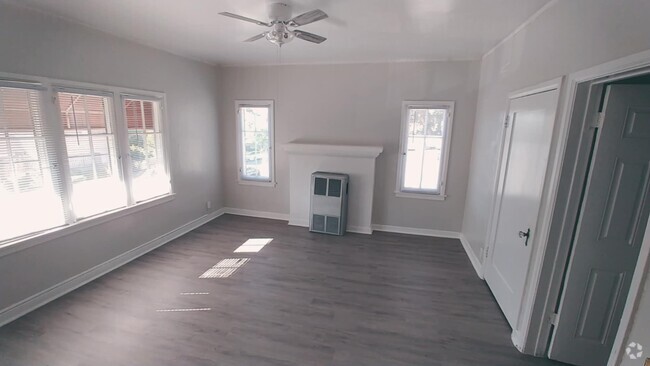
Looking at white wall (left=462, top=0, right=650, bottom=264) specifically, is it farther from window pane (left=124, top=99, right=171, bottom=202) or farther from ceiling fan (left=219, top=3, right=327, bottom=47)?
window pane (left=124, top=99, right=171, bottom=202)

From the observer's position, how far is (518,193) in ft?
8.04

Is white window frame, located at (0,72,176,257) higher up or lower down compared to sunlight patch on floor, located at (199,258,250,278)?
higher up

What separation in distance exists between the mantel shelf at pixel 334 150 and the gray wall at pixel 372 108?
0.90ft

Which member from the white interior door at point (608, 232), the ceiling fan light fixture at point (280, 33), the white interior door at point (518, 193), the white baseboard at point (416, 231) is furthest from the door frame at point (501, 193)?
the ceiling fan light fixture at point (280, 33)

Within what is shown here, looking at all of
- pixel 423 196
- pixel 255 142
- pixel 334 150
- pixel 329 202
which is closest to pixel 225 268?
pixel 329 202

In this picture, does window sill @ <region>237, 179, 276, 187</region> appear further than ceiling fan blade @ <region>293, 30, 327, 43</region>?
Yes

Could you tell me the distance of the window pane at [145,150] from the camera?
11.4 feet

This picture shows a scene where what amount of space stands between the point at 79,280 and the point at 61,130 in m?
1.53

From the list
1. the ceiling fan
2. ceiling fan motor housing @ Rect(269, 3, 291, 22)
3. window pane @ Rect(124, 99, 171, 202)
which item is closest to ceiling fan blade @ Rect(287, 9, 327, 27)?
the ceiling fan

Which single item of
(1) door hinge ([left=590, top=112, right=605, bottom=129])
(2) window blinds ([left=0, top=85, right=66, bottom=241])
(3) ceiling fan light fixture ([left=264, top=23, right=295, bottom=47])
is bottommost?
(2) window blinds ([left=0, top=85, right=66, bottom=241])

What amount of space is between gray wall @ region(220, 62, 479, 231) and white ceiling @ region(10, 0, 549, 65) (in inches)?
12.0

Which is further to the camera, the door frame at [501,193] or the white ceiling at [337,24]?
the white ceiling at [337,24]

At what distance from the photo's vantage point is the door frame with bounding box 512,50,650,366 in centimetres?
174

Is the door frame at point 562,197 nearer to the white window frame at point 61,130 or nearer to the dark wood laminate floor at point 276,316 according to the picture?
the dark wood laminate floor at point 276,316
